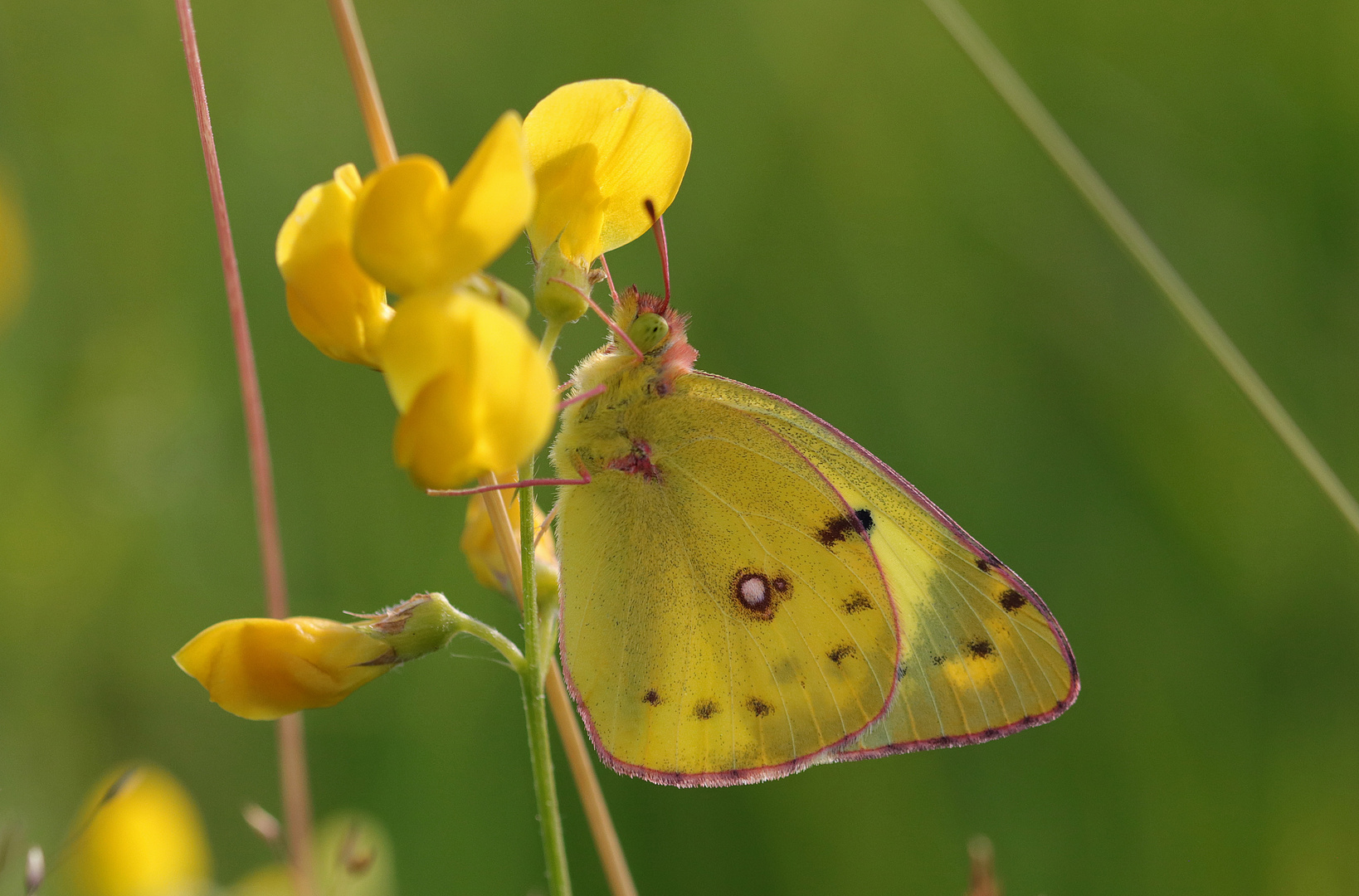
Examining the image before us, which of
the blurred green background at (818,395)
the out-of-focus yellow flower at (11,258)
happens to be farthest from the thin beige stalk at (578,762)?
the out-of-focus yellow flower at (11,258)

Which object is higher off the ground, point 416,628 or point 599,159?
point 599,159

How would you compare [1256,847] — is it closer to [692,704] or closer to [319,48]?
[692,704]

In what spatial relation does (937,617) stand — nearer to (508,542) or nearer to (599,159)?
(508,542)

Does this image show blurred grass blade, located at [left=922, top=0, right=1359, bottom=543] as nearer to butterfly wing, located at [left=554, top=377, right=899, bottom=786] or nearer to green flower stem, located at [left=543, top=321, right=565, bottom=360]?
butterfly wing, located at [left=554, top=377, right=899, bottom=786]

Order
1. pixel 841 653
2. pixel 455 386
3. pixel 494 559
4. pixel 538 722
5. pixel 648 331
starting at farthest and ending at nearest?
pixel 841 653 < pixel 648 331 < pixel 494 559 < pixel 538 722 < pixel 455 386

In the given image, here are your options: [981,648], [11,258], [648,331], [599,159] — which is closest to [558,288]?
[599,159]

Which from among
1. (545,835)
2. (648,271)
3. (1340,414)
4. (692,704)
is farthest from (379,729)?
(1340,414)

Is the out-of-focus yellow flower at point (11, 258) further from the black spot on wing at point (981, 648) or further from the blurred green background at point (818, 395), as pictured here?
the black spot on wing at point (981, 648)

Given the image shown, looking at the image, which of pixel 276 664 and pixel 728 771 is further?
pixel 728 771
